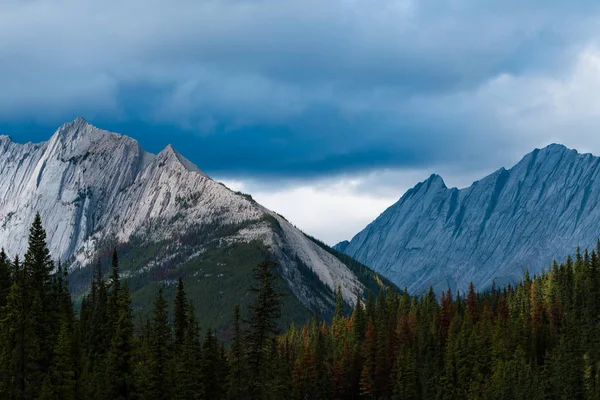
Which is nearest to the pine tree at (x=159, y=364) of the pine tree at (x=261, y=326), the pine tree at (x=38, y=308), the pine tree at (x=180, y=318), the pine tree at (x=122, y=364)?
the pine tree at (x=122, y=364)

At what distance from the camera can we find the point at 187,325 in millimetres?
118562

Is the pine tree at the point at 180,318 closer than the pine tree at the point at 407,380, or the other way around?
the pine tree at the point at 180,318

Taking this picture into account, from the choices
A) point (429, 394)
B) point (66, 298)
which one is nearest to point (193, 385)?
point (66, 298)

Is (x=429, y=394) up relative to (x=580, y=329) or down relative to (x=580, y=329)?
down

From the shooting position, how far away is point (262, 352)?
8700cm

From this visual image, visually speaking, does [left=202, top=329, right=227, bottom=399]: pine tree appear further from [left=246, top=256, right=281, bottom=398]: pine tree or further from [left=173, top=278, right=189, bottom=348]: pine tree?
[left=246, top=256, right=281, bottom=398]: pine tree

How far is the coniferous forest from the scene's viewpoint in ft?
294

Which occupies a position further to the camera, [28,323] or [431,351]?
[431,351]

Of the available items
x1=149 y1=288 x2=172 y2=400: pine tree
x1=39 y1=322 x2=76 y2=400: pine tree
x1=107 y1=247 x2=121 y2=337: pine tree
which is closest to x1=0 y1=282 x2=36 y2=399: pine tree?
x1=39 y1=322 x2=76 y2=400: pine tree

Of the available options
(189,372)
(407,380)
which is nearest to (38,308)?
(189,372)

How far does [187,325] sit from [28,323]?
3229cm

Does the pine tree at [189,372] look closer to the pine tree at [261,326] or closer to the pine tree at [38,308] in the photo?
the pine tree at [38,308]

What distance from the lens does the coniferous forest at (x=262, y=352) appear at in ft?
294

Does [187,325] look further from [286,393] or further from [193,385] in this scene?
[286,393]
